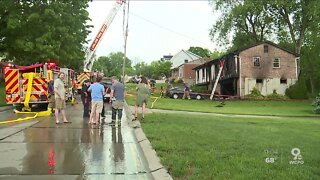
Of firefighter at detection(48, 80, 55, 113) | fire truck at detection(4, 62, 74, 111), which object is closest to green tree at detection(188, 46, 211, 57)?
fire truck at detection(4, 62, 74, 111)

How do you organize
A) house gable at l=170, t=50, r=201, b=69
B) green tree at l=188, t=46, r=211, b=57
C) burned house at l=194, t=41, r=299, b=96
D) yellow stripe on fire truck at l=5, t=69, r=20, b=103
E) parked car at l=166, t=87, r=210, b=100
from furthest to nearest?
green tree at l=188, t=46, r=211, b=57 → house gable at l=170, t=50, r=201, b=69 → burned house at l=194, t=41, r=299, b=96 → parked car at l=166, t=87, r=210, b=100 → yellow stripe on fire truck at l=5, t=69, r=20, b=103

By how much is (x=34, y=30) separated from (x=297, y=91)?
93.0 feet

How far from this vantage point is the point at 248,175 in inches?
272

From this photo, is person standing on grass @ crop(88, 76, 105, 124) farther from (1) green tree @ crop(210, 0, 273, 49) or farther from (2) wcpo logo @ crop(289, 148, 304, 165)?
(1) green tree @ crop(210, 0, 273, 49)

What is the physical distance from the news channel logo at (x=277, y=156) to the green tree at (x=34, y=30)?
97.4ft

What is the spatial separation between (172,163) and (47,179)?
221 centimetres

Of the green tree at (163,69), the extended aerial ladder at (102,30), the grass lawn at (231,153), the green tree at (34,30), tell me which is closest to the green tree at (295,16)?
the extended aerial ladder at (102,30)

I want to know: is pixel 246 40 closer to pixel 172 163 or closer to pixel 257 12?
pixel 257 12

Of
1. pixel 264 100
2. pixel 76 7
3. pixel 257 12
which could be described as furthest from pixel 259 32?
pixel 76 7

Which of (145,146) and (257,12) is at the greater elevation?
(257,12)

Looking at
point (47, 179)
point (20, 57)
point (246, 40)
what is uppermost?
point (246, 40)

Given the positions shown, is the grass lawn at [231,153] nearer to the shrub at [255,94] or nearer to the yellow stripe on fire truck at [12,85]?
the yellow stripe on fire truck at [12,85]

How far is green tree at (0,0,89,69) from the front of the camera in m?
36.5

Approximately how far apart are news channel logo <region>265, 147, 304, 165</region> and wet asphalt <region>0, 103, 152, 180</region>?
7.59 feet
